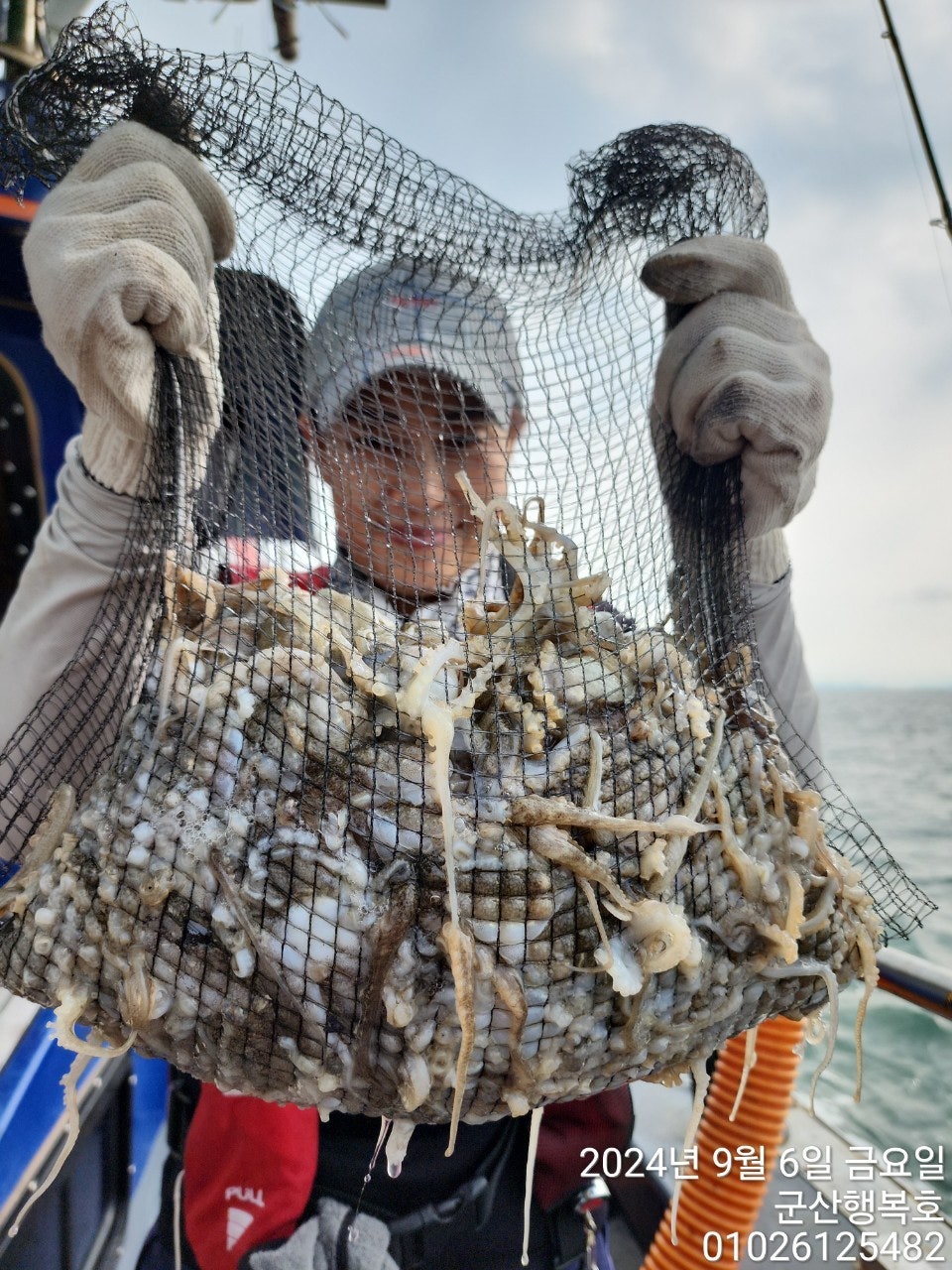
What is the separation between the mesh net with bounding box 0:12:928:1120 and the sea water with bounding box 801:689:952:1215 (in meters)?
0.56

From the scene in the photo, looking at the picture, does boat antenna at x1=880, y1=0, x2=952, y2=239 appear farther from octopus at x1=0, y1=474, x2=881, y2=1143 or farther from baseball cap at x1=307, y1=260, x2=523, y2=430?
octopus at x1=0, y1=474, x2=881, y2=1143

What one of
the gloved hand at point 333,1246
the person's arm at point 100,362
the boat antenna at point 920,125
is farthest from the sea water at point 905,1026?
the boat antenna at point 920,125

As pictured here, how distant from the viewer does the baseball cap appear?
1087 millimetres

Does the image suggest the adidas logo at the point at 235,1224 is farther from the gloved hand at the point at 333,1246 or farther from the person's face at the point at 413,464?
the person's face at the point at 413,464

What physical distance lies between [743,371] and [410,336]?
50cm

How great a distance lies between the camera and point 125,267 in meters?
0.96

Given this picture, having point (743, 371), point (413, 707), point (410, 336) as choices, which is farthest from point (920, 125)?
point (413, 707)

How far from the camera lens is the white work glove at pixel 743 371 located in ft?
3.96

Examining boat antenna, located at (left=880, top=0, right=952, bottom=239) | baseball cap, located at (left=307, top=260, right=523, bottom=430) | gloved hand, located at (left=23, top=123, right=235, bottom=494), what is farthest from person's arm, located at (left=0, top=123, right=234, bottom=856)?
boat antenna, located at (left=880, top=0, right=952, bottom=239)

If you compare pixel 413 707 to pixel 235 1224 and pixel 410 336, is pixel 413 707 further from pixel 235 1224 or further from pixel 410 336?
pixel 235 1224

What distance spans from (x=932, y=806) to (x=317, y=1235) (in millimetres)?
16486

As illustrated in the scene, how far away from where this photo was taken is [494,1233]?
1545 mm

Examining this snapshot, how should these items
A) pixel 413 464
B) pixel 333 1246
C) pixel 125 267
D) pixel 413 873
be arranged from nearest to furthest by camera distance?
pixel 413 873 < pixel 125 267 < pixel 413 464 < pixel 333 1246

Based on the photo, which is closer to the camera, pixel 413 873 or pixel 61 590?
pixel 413 873
